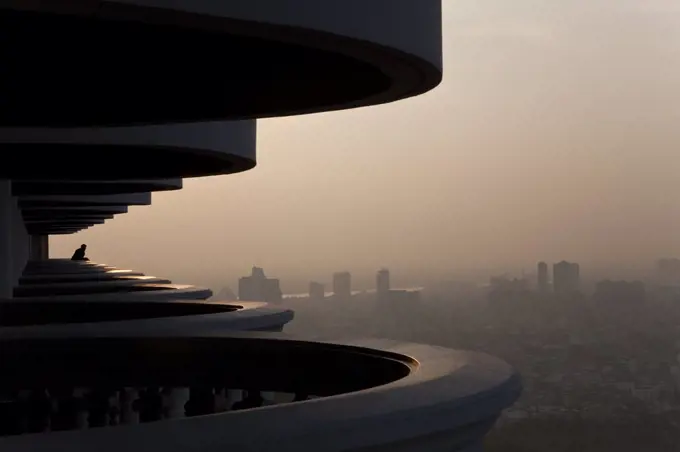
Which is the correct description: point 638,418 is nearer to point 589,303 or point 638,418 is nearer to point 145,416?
point 589,303

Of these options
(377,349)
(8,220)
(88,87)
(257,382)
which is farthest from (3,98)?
(8,220)

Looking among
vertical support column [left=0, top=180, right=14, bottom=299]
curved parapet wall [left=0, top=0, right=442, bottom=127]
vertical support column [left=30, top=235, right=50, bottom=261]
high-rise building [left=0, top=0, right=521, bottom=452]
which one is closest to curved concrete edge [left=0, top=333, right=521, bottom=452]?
high-rise building [left=0, top=0, right=521, bottom=452]

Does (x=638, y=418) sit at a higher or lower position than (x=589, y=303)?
lower

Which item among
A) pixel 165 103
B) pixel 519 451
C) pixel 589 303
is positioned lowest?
pixel 519 451

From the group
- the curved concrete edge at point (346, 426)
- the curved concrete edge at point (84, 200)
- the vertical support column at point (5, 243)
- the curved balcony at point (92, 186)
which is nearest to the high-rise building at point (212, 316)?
the curved concrete edge at point (346, 426)

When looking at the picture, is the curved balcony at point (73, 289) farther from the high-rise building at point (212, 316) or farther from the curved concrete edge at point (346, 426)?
the curved concrete edge at point (346, 426)

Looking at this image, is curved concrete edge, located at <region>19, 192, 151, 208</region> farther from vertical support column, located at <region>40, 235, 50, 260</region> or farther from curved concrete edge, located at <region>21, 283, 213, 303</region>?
vertical support column, located at <region>40, 235, 50, 260</region>
